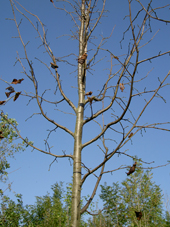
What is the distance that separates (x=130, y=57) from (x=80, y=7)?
5.11 feet

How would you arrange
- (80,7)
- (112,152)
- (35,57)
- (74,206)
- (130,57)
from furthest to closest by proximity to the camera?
(80,7), (35,57), (130,57), (112,152), (74,206)

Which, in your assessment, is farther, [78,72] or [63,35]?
[63,35]

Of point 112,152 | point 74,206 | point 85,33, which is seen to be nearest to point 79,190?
point 74,206

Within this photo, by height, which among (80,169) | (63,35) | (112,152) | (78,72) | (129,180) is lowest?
(80,169)

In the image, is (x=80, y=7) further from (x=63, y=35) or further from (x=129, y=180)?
(x=129, y=180)

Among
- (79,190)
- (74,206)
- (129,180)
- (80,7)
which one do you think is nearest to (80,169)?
(79,190)

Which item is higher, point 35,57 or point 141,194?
point 141,194

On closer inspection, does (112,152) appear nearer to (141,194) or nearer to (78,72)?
(78,72)

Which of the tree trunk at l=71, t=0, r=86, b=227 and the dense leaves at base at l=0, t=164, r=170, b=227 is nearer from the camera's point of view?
the tree trunk at l=71, t=0, r=86, b=227

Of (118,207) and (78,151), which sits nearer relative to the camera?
(78,151)

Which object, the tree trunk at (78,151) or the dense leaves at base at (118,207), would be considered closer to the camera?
the tree trunk at (78,151)

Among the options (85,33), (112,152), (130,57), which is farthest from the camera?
(85,33)

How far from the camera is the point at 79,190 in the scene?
77.7 inches

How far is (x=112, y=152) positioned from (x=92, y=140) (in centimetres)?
29
